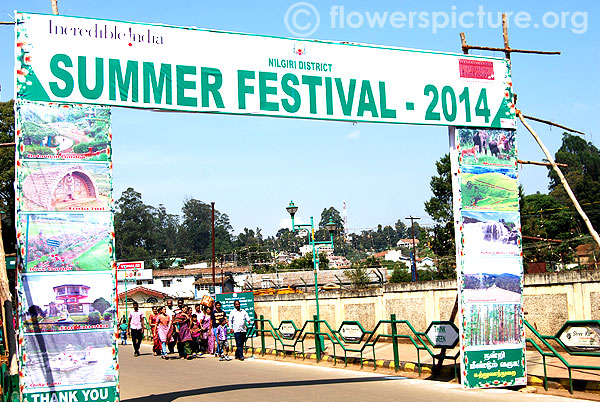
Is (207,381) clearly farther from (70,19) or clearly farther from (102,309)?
(70,19)

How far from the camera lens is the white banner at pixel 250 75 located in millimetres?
9797

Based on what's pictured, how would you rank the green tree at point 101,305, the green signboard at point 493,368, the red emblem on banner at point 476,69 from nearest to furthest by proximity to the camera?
the green tree at point 101,305
the green signboard at point 493,368
the red emblem on banner at point 476,69

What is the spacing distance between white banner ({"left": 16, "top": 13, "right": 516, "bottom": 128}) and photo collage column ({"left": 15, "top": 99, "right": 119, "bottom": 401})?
1.82 ft

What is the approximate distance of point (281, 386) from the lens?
523 inches

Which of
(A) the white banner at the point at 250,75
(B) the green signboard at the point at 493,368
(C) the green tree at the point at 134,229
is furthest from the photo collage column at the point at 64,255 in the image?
(C) the green tree at the point at 134,229

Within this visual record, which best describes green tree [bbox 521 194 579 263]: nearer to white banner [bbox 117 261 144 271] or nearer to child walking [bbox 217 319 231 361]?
white banner [bbox 117 261 144 271]

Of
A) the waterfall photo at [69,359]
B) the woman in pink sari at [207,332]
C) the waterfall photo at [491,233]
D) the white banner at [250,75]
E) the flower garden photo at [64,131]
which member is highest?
the white banner at [250,75]

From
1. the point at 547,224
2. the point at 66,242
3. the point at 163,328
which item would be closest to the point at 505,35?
the point at 66,242

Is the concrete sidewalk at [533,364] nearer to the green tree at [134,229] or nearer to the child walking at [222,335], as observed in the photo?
the child walking at [222,335]

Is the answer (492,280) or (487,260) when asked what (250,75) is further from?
(492,280)

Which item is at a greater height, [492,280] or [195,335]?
[492,280]

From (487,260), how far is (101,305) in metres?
6.65

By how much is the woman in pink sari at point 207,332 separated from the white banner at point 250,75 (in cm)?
1262

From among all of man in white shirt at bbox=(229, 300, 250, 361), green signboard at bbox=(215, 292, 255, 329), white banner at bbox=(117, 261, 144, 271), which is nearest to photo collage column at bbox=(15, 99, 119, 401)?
man in white shirt at bbox=(229, 300, 250, 361)
